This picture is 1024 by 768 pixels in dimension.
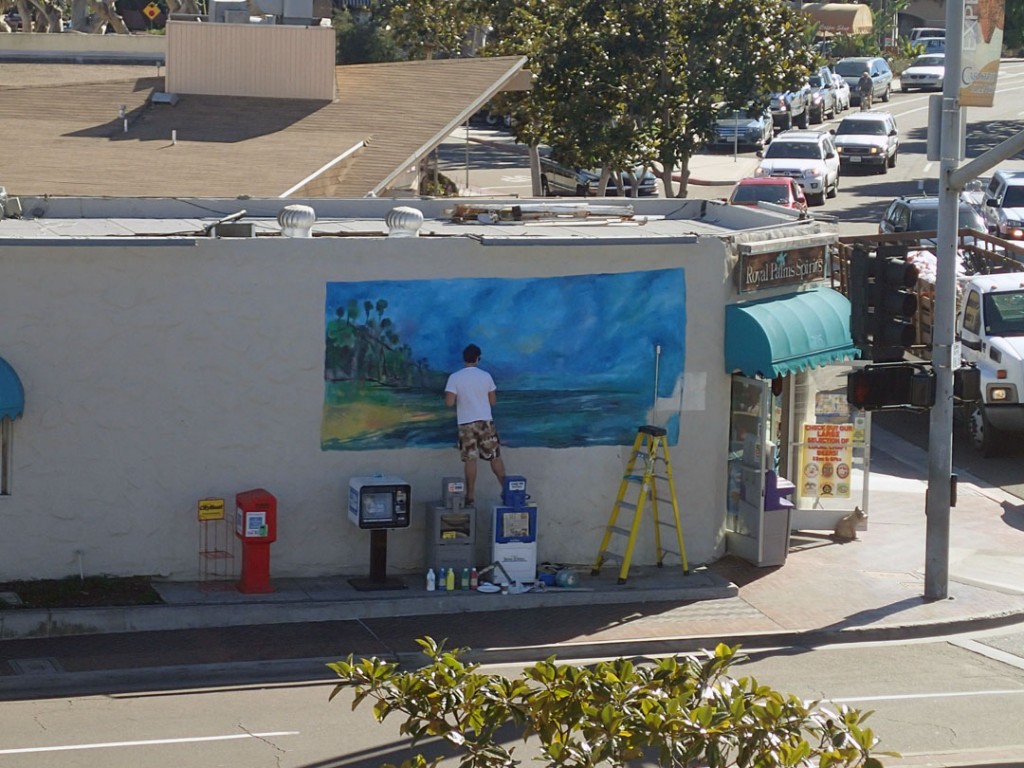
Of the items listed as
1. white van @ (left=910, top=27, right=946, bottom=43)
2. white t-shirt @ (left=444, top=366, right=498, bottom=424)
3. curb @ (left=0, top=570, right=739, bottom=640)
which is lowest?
curb @ (left=0, top=570, right=739, bottom=640)

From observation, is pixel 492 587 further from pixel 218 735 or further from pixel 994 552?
pixel 994 552

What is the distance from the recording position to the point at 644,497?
585 inches

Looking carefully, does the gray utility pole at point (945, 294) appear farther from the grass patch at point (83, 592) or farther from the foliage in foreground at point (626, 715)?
the foliage in foreground at point (626, 715)

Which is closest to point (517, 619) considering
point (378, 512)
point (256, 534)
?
point (378, 512)

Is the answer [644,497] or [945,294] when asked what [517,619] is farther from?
[945,294]

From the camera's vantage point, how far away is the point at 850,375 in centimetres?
1395

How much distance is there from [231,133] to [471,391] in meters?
12.7

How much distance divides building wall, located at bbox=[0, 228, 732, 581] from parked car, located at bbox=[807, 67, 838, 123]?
44.8 metres

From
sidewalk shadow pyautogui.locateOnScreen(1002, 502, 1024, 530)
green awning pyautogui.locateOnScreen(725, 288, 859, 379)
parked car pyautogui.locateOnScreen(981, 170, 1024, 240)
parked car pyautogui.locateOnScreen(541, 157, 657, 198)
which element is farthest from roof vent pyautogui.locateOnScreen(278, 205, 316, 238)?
parked car pyautogui.locateOnScreen(541, 157, 657, 198)

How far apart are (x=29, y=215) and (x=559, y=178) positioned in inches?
1006

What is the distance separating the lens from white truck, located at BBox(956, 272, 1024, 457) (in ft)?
66.8

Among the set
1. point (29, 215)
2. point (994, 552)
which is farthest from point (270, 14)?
point (994, 552)

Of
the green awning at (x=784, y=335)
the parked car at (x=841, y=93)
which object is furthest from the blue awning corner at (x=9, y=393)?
the parked car at (x=841, y=93)

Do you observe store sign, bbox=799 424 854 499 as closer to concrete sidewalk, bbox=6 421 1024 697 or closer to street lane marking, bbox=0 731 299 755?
concrete sidewalk, bbox=6 421 1024 697
